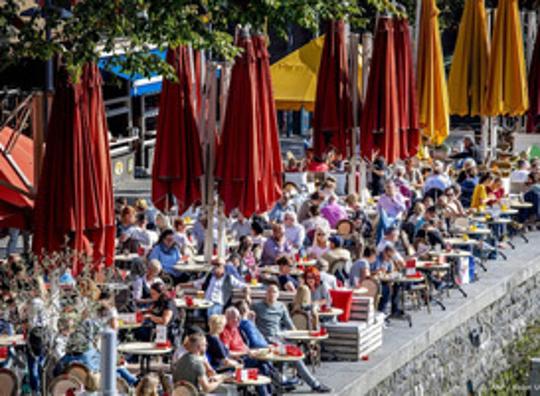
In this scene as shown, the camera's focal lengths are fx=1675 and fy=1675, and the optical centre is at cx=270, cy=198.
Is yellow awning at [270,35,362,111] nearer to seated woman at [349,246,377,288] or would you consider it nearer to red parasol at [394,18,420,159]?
red parasol at [394,18,420,159]

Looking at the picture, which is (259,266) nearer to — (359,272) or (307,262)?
(307,262)

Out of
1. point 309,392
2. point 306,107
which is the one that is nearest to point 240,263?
point 309,392

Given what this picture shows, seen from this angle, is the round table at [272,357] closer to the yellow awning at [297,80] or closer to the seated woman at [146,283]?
the seated woman at [146,283]

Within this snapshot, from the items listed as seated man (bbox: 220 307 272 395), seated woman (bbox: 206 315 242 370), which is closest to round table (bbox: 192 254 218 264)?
seated man (bbox: 220 307 272 395)

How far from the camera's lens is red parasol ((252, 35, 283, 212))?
19766 millimetres

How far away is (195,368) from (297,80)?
15.4m

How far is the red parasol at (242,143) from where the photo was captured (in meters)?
19.5

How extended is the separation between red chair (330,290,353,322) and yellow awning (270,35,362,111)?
11.0 meters

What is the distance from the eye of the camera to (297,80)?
31359 mm

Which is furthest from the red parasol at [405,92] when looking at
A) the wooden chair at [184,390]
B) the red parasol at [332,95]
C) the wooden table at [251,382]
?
the wooden chair at [184,390]

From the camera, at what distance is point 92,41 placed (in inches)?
658

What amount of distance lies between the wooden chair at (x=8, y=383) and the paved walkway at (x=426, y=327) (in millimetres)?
3555

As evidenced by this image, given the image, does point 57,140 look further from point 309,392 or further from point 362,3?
point 362,3

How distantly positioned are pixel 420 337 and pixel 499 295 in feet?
14.4
